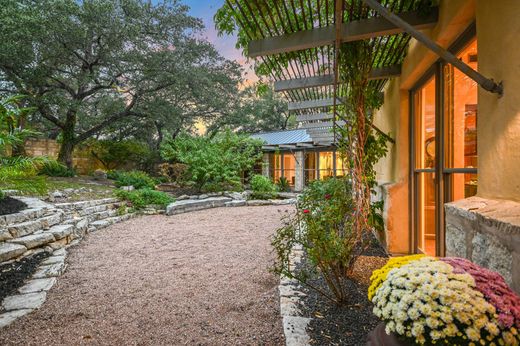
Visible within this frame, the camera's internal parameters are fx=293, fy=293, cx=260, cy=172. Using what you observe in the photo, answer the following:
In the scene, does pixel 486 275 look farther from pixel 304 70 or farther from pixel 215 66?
pixel 215 66

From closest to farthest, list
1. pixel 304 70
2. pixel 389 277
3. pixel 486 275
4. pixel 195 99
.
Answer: pixel 486 275 → pixel 389 277 → pixel 304 70 → pixel 195 99

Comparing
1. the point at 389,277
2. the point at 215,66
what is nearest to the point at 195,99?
the point at 215,66

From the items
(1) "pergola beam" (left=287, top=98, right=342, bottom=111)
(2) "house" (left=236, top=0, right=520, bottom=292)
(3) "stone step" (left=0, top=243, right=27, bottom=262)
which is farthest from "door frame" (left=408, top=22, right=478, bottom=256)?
(3) "stone step" (left=0, top=243, right=27, bottom=262)

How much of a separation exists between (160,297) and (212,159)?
733 cm

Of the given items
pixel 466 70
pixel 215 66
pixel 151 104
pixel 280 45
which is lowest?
pixel 466 70

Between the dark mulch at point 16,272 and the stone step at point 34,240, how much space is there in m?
0.16

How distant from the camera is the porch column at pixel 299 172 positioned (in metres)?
14.3

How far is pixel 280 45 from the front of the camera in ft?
8.28

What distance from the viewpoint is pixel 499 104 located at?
142cm

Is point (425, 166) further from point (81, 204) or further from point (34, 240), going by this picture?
point (81, 204)

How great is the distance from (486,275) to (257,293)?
192cm

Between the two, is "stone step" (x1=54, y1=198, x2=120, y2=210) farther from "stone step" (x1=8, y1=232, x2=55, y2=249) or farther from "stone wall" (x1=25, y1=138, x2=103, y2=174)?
"stone wall" (x1=25, y1=138, x2=103, y2=174)

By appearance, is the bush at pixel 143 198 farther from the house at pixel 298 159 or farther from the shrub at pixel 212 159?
the house at pixel 298 159

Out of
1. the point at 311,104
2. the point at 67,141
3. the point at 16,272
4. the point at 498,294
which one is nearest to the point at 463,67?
the point at 498,294
